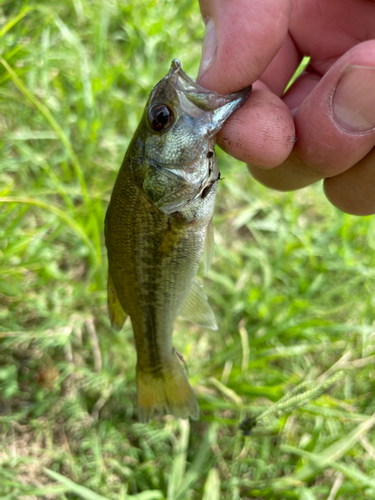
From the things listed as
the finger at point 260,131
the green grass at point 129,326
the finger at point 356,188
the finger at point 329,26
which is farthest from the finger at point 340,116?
the green grass at point 129,326

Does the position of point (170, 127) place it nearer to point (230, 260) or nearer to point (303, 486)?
point (230, 260)

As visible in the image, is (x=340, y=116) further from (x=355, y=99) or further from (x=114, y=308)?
(x=114, y=308)

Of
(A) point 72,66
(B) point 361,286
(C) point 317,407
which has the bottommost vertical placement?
(C) point 317,407

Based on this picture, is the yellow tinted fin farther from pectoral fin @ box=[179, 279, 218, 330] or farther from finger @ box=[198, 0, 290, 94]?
finger @ box=[198, 0, 290, 94]

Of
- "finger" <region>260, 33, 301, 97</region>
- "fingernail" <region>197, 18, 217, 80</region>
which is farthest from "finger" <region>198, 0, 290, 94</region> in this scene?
"finger" <region>260, 33, 301, 97</region>

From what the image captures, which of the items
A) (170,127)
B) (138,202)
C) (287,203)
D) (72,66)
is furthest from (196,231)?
(72,66)

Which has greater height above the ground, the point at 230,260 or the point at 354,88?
the point at 354,88
